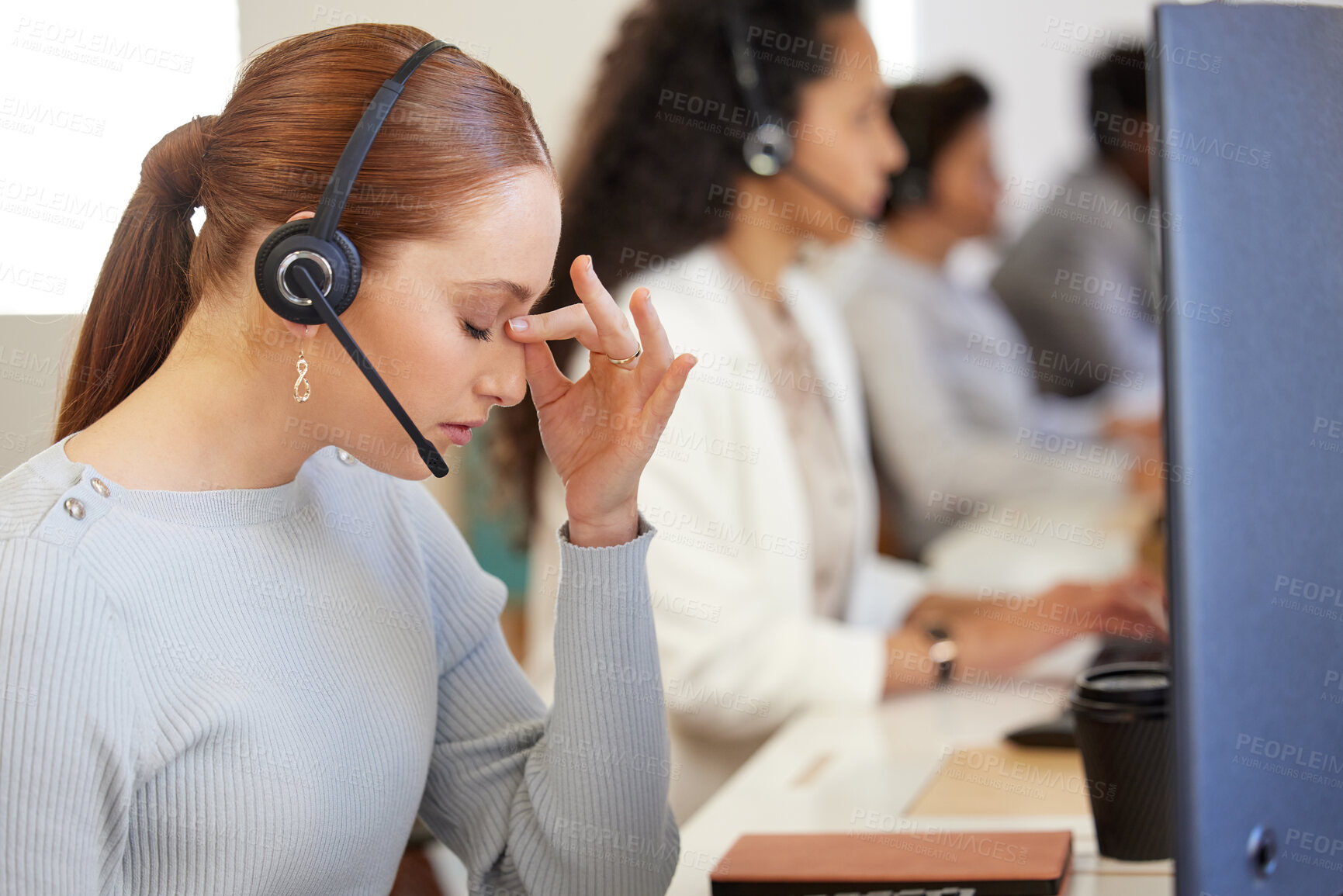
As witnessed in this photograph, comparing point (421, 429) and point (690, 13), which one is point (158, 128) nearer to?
point (421, 429)

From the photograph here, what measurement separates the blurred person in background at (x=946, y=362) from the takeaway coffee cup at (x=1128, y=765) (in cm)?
161

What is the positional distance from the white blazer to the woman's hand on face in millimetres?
388

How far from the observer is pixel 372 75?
711mm

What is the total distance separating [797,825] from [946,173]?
8.03 feet

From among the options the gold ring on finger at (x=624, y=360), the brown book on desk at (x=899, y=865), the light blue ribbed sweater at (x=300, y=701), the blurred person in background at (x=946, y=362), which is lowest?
the blurred person in background at (x=946, y=362)

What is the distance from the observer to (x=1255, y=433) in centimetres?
42

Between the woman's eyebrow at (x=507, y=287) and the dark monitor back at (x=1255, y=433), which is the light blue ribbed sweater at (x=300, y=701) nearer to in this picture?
the woman's eyebrow at (x=507, y=287)

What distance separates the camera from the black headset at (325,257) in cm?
67

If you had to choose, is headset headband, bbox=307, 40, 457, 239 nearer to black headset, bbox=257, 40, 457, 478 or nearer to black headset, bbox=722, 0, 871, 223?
black headset, bbox=257, 40, 457, 478

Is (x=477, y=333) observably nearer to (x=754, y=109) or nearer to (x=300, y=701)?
(x=300, y=701)

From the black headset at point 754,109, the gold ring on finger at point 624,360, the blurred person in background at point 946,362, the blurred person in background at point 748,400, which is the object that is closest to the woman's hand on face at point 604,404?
the gold ring on finger at point 624,360

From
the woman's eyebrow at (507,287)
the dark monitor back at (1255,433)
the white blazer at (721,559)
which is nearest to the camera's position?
the dark monitor back at (1255,433)

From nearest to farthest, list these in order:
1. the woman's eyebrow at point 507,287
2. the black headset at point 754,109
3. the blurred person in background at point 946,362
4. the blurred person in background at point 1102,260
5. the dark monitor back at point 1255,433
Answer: the dark monitor back at point 1255,433 < the woman's eyebrow at point 507,287 < the black headset at point 754,109 < the blurred person in background at point 946,362 < the blurred person in background at point 1102,260

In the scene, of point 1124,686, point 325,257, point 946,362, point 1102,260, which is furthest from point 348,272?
point 1102,260
